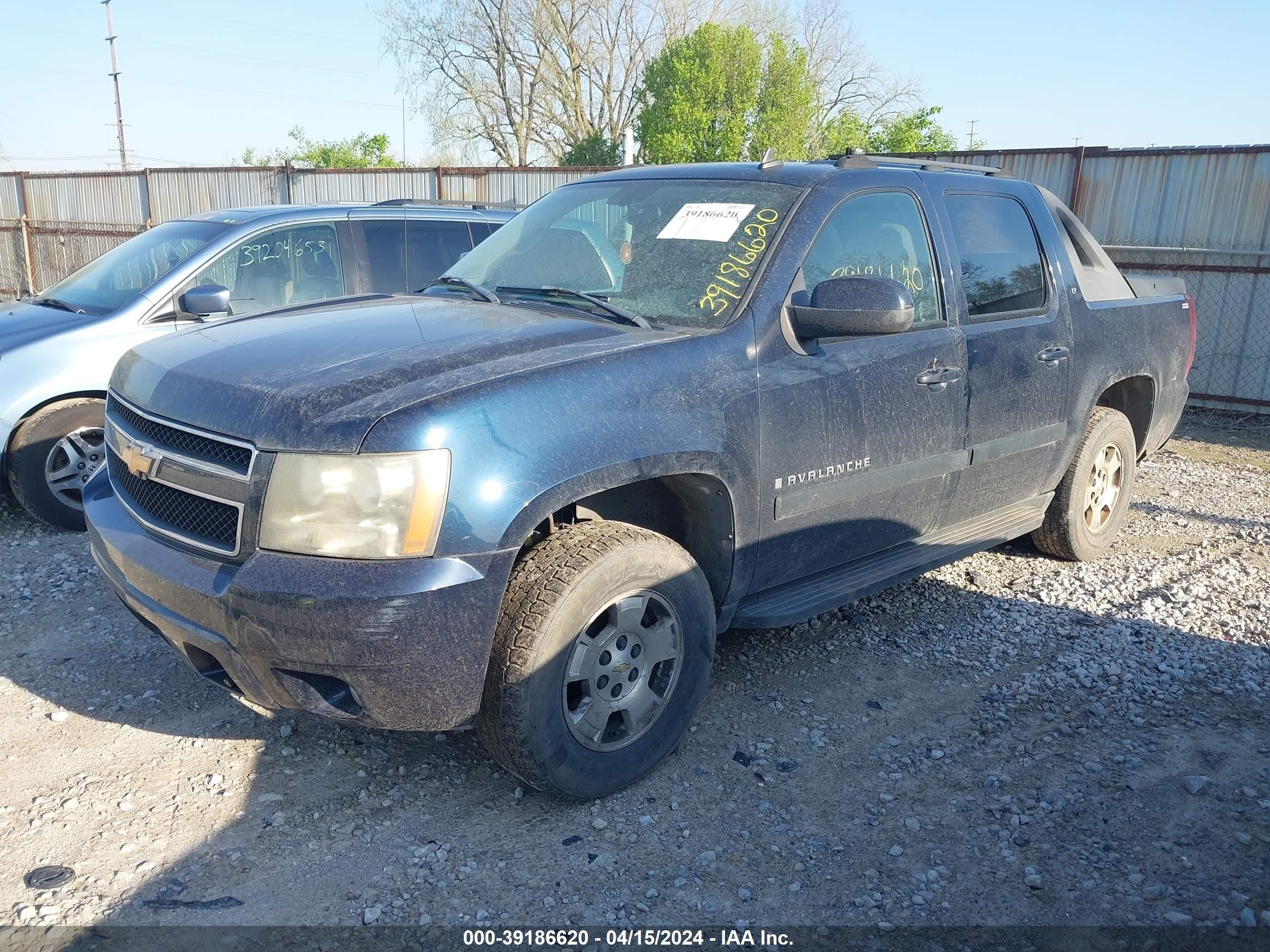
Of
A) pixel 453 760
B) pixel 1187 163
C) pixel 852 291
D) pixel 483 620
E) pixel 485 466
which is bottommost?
pixel 453 760

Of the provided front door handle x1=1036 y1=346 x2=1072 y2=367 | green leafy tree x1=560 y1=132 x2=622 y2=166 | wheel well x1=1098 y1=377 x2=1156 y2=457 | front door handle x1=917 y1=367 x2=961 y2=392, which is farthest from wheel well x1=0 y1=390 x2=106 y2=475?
green leafy tree x1=560 y1=132 x2=622 y2=166

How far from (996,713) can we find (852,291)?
171 cm

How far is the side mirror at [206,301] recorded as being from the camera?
512cm

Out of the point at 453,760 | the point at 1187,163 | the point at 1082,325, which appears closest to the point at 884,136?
the point at 1187,163

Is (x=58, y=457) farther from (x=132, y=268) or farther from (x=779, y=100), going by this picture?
(x=779, y=100)

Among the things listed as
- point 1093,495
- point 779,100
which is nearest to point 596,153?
point 779,100

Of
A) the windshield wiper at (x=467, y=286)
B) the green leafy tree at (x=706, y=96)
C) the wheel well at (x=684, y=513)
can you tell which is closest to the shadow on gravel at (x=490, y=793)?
the wheel well at (x=684, y=513)

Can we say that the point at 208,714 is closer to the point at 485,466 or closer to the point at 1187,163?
the point at 485,466

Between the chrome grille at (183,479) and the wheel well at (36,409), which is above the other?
the chrome grille at (183,479)

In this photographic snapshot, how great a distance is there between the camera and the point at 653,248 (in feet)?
12.1

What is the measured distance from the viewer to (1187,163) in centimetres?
950

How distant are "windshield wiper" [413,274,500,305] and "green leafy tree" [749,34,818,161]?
28.5 metres

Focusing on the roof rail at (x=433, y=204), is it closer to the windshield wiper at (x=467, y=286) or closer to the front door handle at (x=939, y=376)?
the windshield wiper at (x=467, y=286)

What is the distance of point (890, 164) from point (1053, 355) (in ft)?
3.82
